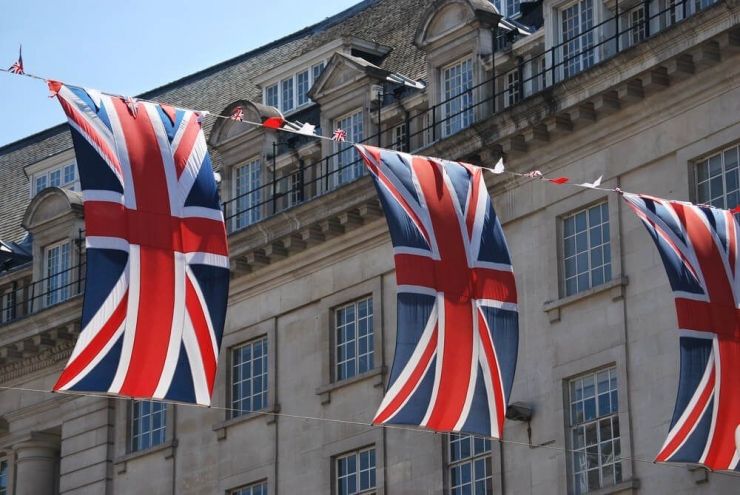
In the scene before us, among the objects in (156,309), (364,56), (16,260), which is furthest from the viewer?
(16,260)

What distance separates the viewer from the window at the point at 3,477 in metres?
56.5

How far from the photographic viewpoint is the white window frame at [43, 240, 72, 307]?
5559cm

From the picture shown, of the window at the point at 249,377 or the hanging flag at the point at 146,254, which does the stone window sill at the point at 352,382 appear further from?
the hanging flag at the point at 146,254

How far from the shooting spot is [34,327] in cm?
5459

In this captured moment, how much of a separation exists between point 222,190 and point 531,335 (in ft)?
37.3

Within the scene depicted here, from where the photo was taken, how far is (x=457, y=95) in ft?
154

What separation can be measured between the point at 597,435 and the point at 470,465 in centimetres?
345

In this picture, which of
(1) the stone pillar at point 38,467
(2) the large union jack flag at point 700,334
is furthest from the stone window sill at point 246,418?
(2) the large union jack flag at point 700,334

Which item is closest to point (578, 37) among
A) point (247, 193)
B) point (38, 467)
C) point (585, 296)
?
point (585, 296)

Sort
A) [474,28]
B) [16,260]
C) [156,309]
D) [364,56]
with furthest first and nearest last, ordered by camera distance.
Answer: [16,260]
[364,56]
[474,28]
[156,309]

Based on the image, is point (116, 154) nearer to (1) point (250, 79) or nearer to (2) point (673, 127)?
(2) point (673, 127)

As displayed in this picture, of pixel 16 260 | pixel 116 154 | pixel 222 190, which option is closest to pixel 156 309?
pixel 116 154

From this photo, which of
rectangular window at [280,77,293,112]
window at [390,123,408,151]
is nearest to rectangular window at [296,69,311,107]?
rectangular window at [280,77,293,112]

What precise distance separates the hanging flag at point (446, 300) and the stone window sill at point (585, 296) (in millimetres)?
6410
